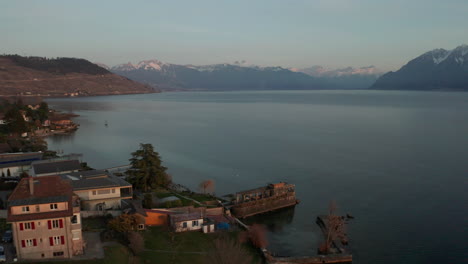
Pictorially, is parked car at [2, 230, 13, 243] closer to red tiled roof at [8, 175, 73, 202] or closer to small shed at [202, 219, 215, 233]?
red tiled roof at [8, 175, 73, 202]

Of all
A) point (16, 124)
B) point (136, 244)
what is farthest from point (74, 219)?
point (16, 124)

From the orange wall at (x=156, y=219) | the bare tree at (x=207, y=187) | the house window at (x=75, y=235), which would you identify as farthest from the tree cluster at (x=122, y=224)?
the bare tree at (x=207, y=187)

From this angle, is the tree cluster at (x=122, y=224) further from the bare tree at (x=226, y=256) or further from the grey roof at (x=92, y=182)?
the bare tree at (x=226, y=256)

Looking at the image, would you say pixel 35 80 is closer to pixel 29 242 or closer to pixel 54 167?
pixel 54 167

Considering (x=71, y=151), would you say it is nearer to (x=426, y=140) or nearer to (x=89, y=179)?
(x=89, y=179)

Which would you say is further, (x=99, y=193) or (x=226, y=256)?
(x=99, y=193)

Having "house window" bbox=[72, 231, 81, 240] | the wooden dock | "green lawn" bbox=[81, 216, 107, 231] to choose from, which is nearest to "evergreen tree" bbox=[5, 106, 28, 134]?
"green lawn" bbox=[81, 216, 107, 231]

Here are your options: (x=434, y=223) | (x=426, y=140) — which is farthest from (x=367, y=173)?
(x=426, y=140)

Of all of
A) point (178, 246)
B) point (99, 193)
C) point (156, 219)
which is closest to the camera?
Result: point (178, 246)

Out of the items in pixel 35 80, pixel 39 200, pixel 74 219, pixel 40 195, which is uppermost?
pixel 35 80
